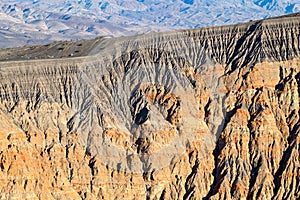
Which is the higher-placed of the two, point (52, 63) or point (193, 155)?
point (52, 63)

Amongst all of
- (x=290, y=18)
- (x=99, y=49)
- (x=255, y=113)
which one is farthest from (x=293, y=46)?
(x=99, y=49)

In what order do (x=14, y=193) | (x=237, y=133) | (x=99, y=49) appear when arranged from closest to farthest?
(x=14, y=193) → (x=237, y=133) → (x=99, y=49)

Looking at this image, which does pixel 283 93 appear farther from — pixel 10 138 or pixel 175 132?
pixel 10 138

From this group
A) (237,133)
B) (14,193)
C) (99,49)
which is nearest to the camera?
(14,193)

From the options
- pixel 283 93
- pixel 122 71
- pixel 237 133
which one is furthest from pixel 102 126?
pixel 283 93

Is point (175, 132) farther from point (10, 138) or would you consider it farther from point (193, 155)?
point (10, 138)

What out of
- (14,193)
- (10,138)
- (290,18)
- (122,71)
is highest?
(290,18)

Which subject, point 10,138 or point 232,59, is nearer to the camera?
point 10,138
